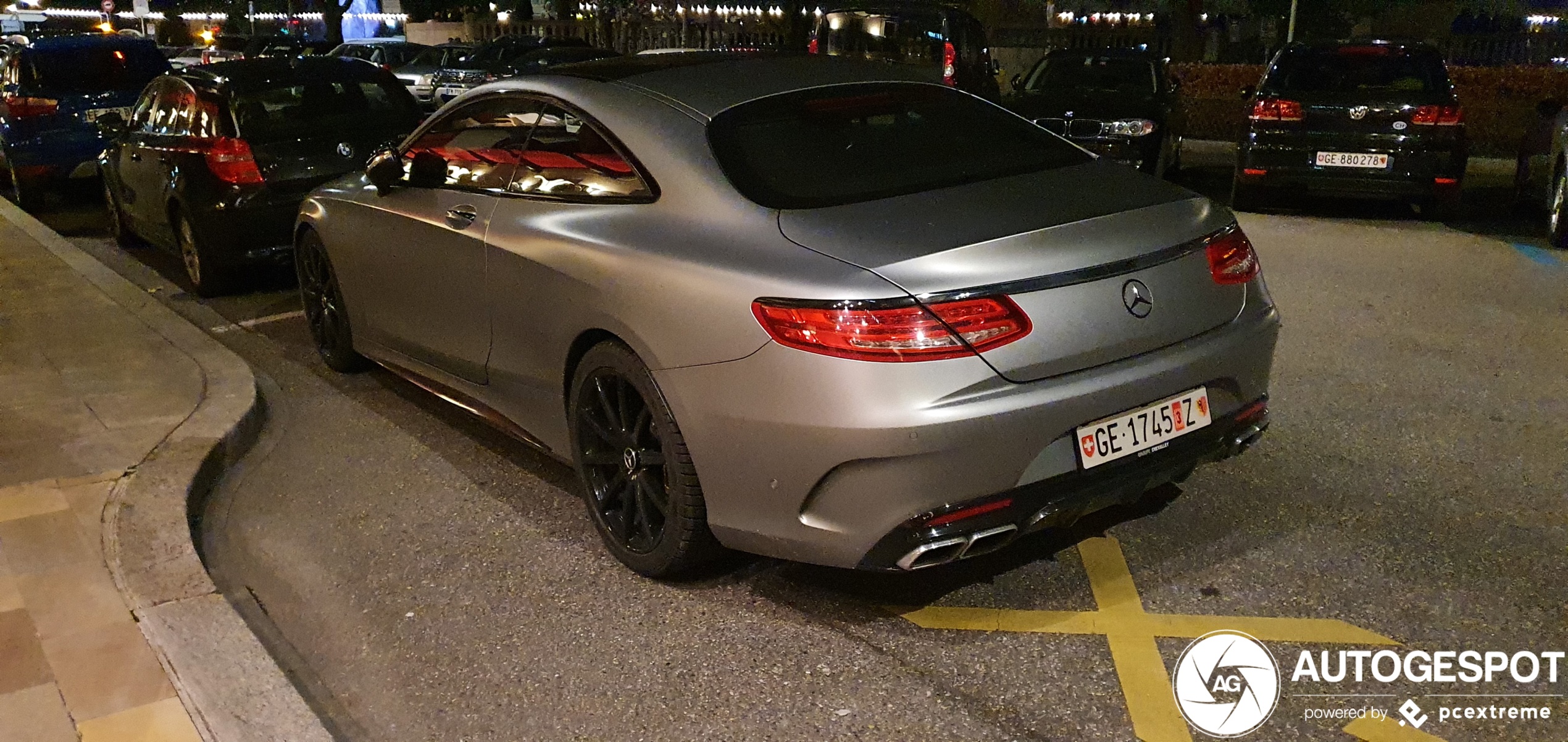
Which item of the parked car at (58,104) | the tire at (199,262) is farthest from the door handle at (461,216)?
the parked car at (58,104)

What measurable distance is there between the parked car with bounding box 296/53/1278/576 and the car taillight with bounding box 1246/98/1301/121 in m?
7.12

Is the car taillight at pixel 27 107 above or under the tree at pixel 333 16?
under

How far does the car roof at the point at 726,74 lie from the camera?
416 cm

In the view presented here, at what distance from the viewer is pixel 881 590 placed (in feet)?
12.8

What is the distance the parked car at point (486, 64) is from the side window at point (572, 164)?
59.6 ft

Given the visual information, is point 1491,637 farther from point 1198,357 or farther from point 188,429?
point 188,429

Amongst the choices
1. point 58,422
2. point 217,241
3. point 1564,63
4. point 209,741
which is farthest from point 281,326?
point 1564,63

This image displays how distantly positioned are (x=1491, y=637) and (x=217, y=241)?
297 inches

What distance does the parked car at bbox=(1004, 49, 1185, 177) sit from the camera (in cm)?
1173

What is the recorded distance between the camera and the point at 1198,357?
3.59m

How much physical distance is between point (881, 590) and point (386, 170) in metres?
2.81

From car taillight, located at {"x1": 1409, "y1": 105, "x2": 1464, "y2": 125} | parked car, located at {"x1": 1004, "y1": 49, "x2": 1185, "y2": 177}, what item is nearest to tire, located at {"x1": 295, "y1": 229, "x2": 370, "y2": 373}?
parked car, located at {"x1": 1004, "y1": 49, "x2": 1185, "y2": 177}

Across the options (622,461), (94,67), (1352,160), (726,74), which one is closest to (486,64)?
(94,67)

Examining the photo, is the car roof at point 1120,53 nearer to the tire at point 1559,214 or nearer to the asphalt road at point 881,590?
the tire at point 1559,214
